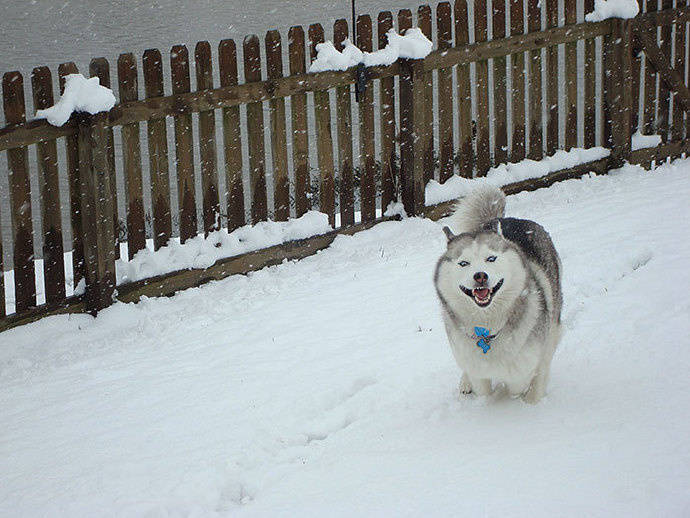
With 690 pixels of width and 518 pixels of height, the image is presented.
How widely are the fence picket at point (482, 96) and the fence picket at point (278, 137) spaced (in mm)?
1879

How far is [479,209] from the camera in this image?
435cm

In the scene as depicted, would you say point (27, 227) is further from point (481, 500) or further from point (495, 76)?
point (495, 76)

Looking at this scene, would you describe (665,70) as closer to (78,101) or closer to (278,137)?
(278,137)

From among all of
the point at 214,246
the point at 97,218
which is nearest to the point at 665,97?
the point at 214,246

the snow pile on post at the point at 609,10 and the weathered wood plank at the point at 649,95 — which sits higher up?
the snow pile on post at the point at 609,10

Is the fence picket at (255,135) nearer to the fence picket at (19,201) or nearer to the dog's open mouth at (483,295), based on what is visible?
the fence picket at (19,201)

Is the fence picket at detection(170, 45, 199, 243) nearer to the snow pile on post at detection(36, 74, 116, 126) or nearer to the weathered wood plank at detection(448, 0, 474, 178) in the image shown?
the snow pile on post at detection(36, 74, 116, 126)

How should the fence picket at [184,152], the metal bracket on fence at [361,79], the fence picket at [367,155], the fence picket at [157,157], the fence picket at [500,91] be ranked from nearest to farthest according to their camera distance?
the fence picket at [157,157] → the fence picket at [184,152] → the metal bracket on fence at [361,79] → the fence picket at [367,155] → the fence picket at [500,91]

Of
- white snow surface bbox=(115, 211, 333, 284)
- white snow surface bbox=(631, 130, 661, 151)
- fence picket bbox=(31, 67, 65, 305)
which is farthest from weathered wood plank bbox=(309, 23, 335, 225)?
white snow surface bbox=(631, 130, 661, 151)

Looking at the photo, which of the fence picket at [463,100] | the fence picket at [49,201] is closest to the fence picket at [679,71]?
the fence picket at [463,100]

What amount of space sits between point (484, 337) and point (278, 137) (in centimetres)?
314

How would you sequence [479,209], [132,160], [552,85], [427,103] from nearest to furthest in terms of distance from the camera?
[479,209]
[132,160]
[427,103]
[552,85]

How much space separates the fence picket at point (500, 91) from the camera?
7441 mm

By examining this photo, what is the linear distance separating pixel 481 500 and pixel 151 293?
3.26 m
